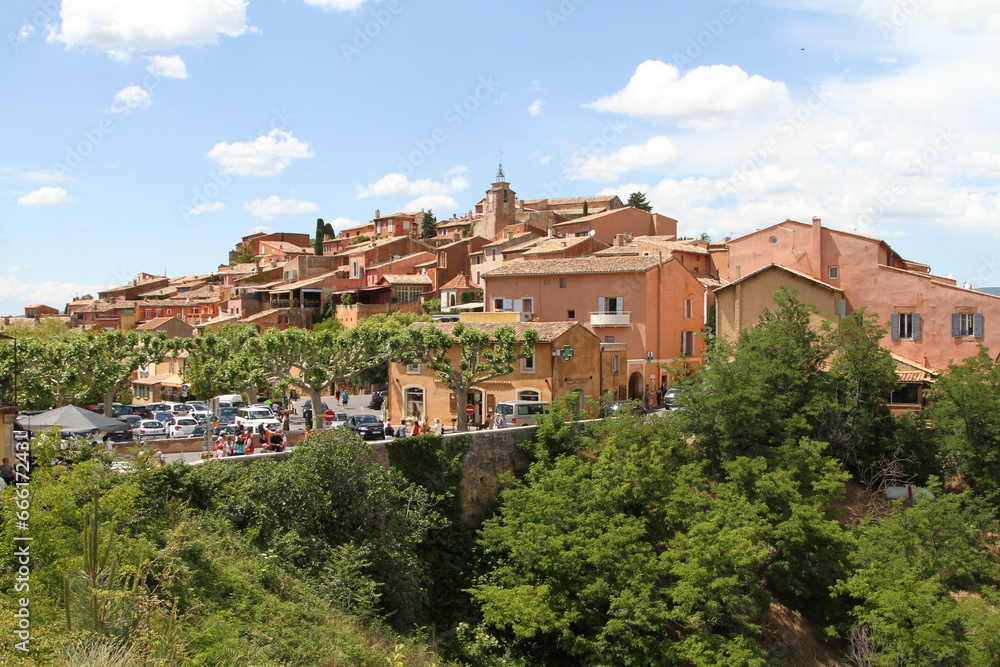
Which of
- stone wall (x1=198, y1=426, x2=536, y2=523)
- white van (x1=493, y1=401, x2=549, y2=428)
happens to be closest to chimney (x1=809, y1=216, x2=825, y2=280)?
white van (x1=493, y1=401, x2=549, y2=428)

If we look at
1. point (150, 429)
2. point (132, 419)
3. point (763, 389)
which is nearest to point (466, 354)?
point (763, 389)

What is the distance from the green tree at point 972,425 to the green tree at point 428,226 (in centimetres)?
7129

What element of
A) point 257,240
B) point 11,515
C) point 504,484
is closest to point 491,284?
point 504,484

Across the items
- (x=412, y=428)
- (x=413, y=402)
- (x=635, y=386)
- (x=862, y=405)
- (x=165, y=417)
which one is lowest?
(x=412, y=428)

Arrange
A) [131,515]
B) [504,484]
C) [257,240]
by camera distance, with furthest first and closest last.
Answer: [257,240] → [504,484] → [131,515]

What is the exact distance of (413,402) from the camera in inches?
1439

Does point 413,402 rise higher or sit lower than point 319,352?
lower

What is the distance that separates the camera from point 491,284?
44.3 metres

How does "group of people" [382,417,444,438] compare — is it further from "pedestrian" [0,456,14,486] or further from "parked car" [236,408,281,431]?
"pedestrian" [0,456,14,486]

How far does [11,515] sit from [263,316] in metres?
51.4

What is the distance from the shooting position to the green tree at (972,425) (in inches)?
1025

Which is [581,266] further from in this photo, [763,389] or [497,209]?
[497,209]

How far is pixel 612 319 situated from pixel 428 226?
186 ft

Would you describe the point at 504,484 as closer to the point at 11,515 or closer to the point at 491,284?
the point at 11,515
